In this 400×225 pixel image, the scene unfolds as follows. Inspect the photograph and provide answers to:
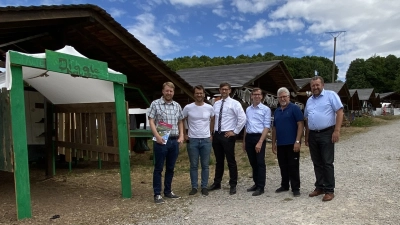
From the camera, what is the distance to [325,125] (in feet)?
14.9

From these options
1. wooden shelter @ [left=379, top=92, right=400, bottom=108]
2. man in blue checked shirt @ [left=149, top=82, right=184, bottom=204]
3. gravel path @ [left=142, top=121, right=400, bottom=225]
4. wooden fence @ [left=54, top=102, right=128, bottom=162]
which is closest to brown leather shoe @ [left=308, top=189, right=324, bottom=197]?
gravel path @ [left=142, top=121, right=400, bottom=225]

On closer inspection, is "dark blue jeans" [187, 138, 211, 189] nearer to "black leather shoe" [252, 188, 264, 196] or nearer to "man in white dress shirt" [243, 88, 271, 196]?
"man in white dress shirt" [243, 88, 271, 196]

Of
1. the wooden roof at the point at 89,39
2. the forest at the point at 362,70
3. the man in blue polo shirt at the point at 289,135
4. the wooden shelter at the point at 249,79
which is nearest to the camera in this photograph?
the man in blue polo shirt at the point at 289,135

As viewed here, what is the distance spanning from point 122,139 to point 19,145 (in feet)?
4.72

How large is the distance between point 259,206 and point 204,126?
4.43 feet

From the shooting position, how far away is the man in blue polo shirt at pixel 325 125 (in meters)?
4.52

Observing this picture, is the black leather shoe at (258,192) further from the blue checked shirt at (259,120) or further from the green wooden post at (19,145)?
Answer: the green wooden post at (19,145)

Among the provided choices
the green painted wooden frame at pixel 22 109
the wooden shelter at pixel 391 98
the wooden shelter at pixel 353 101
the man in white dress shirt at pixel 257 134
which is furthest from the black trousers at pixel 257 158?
the wooden shelter at pixel 391 98

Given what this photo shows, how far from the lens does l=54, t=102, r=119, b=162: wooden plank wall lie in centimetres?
533

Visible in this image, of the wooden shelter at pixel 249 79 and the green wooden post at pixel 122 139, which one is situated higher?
the wooden shelter at pixel 249 79

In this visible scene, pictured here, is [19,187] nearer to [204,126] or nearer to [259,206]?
[204,126]

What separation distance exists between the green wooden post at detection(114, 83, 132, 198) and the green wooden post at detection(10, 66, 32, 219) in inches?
52.9

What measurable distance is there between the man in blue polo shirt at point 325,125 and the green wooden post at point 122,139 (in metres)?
2.60

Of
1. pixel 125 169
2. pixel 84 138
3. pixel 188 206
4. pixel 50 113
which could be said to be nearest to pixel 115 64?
pixel 50 113
